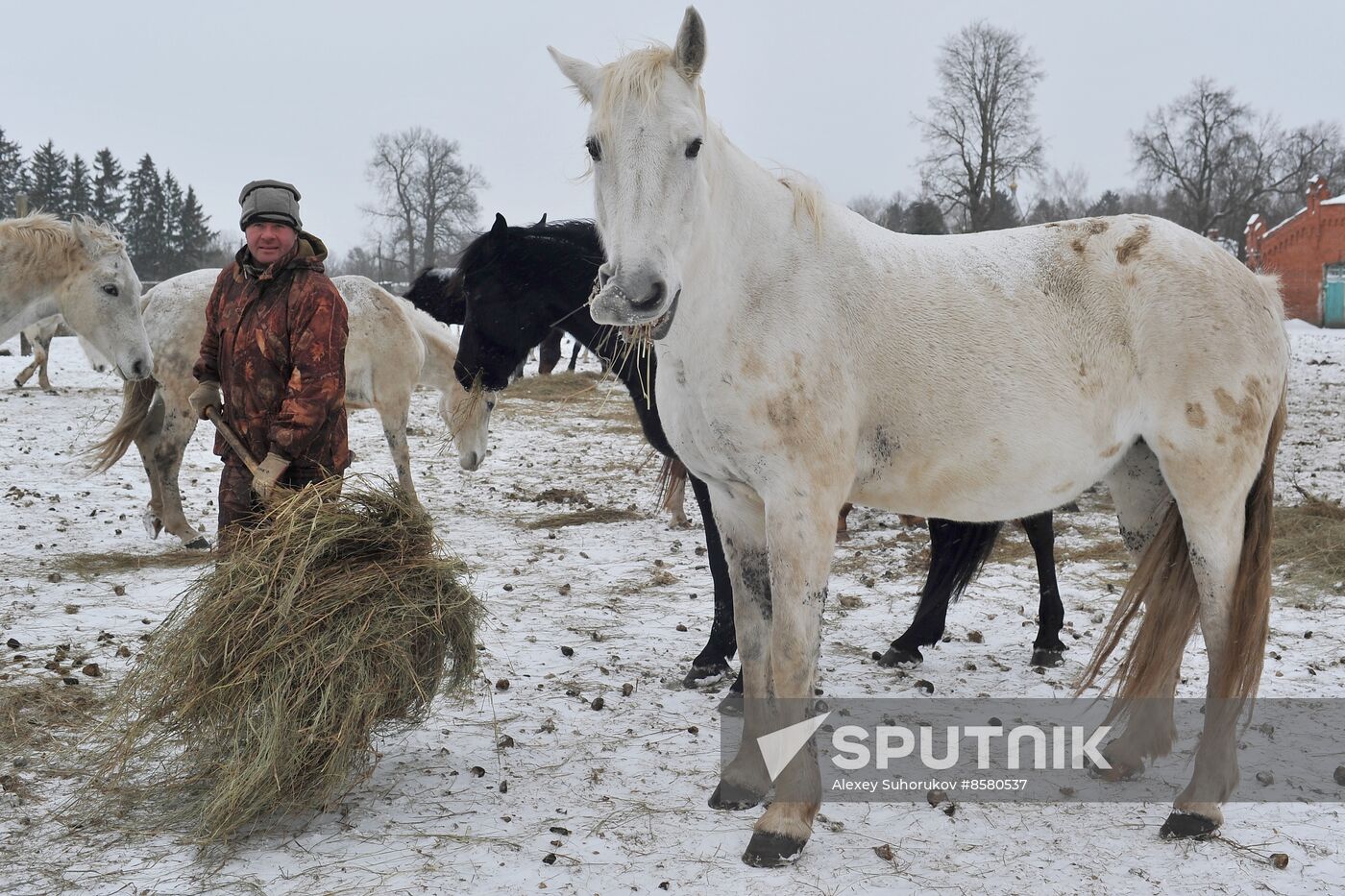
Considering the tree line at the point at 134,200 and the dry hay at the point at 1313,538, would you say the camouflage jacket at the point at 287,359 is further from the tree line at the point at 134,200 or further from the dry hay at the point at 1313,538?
the tree line at the point at 134,200

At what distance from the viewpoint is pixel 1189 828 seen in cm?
291

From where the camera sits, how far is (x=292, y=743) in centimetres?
280

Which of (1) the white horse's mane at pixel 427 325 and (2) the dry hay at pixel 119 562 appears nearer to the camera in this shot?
(2) the dry hay at pixel 119 562

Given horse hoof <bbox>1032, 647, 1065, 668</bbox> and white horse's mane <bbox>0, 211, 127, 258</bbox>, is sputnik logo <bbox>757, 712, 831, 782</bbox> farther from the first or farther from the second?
white horse's mane <bbox>0, 211, 127, 258</bbox>

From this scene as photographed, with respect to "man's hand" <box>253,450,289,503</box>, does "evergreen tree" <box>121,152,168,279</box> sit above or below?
above

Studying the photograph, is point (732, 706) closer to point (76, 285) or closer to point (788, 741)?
point (788, 741)

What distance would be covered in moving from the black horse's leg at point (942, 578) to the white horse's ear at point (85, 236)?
21.1 feet

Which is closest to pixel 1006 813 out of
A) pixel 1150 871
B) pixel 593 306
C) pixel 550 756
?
pixel 1150 871

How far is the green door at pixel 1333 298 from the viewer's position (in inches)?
1271

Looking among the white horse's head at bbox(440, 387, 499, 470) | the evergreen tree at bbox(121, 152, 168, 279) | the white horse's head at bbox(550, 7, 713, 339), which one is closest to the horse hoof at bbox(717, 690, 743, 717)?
the white horse's head at bbox(550, 7, 713, 339)

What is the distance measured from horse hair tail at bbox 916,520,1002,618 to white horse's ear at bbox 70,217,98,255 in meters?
6.43

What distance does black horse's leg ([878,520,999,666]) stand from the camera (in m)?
4.59

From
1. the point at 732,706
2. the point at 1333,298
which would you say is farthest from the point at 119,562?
the point at 1333,298

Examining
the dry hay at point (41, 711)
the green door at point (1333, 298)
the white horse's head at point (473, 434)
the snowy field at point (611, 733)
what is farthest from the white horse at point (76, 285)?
the green door at point (1333, 298)
